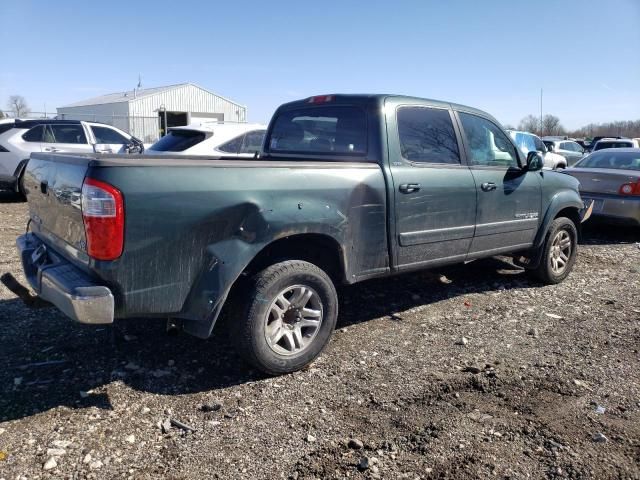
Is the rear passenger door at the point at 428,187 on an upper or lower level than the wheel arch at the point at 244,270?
upper

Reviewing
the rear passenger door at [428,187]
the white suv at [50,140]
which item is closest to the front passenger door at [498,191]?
the rear passenger door at [428,187]

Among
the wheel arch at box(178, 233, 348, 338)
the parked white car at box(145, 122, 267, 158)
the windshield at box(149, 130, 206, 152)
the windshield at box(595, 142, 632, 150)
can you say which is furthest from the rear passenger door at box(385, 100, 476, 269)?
the windshield at box(595, 142, 632, 150)

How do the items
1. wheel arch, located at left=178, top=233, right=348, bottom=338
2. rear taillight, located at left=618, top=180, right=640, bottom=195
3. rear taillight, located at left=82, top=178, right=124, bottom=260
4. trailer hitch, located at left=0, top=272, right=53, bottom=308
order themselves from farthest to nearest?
rear taillight, located at left=618, top=180, right=640, bottom=195, trailer hitch, located at left=0, top=272, right=53, bottom=308, wheel arch, located at left=178, top=233, right=348, bottom=338, rear taillight, located at left=82, top=178, right=124, bottom=260

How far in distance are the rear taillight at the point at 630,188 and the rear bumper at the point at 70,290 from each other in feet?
26.6

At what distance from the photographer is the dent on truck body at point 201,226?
3.00 meters

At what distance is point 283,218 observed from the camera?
347 cm

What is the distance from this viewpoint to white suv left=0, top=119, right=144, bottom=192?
10.9 m

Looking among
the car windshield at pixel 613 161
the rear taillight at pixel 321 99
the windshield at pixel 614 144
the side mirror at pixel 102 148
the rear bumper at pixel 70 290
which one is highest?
the windshield at pixel 614 144

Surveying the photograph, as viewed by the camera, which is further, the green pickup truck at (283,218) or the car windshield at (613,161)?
the car windshield at (613,161)

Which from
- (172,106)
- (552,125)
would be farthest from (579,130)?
(172,106)

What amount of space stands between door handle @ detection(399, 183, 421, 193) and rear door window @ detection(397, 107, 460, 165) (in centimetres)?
24

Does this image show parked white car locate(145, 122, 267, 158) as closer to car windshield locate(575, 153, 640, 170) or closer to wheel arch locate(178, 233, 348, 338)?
wheel arch locate(178, 233, 348, 338)

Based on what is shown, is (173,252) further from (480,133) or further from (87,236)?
(480,133)

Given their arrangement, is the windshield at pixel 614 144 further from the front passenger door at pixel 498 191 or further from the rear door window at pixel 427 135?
the rear door window at pixel 427 135
